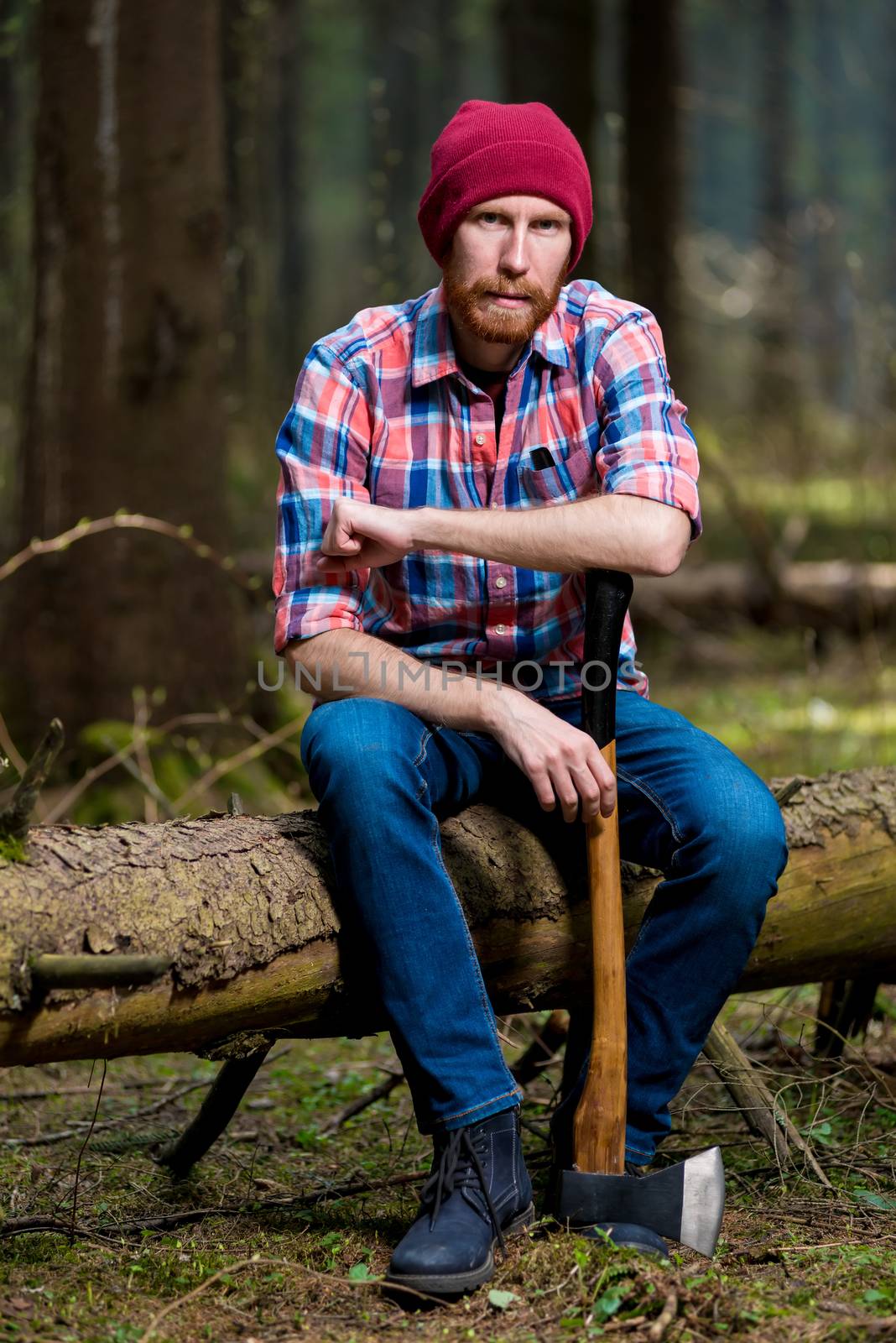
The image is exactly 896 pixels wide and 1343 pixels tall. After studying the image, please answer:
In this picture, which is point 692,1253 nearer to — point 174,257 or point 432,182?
point 432,182

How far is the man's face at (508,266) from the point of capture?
8.62 ft

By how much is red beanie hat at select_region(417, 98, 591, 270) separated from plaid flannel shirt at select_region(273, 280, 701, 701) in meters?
0.23

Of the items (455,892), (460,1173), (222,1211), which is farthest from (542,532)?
(222,1211)

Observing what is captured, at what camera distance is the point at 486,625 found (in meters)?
2.71

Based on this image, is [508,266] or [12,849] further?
[508,266]

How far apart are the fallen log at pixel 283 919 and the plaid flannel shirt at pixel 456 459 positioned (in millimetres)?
384

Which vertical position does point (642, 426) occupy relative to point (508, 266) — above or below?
below

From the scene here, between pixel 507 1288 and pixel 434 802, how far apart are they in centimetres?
86

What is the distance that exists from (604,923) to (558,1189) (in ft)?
1.57

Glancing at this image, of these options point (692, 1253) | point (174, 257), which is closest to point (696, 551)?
point (174, 257)

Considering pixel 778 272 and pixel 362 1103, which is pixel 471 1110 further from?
pixel 778 272

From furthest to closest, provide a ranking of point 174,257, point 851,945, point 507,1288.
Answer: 1. point 174,257
2. point 851,945
3. point 507,1288

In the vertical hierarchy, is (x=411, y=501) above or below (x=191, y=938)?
above

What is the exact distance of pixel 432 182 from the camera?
2715 mm
